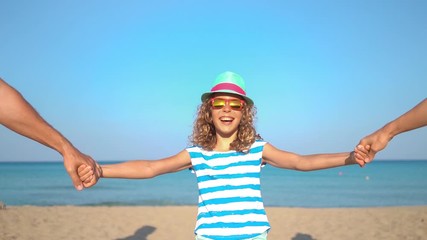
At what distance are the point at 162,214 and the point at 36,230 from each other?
435 cm

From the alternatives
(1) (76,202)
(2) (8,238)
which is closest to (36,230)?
(2) (8,238)

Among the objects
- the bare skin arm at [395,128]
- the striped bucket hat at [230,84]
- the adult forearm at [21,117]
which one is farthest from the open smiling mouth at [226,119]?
the adult forearm at [21,117]

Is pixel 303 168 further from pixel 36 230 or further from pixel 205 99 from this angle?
pixel 36 230

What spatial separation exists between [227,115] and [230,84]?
29 cm

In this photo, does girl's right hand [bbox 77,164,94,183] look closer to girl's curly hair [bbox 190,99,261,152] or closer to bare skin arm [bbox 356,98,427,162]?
girl's curly hair [bbox 190,99,261,152]

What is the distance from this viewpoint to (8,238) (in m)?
10.5

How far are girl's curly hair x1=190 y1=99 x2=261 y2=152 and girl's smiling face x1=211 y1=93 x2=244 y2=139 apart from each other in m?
0.10

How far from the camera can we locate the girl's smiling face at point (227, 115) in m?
4.28

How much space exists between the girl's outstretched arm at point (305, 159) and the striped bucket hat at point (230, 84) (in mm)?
555

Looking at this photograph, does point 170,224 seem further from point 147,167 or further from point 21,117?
point 21,117

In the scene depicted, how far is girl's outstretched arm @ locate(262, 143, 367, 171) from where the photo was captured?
4.16 metres

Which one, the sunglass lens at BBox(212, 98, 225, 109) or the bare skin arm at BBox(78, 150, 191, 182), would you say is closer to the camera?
the bare skin arm at BBox(78, 150, 191, 182)

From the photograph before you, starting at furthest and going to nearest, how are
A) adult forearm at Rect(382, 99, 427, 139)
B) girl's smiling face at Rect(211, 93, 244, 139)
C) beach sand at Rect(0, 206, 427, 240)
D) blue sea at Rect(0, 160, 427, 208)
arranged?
blue sea at Rect(0, 160, 427, 208), beach sand at Rect(0, 206, 427, 240), girl's smiling face at Rect(211, 93, 244, 139), adult forearm at Rect(382, 99, 427, 139)

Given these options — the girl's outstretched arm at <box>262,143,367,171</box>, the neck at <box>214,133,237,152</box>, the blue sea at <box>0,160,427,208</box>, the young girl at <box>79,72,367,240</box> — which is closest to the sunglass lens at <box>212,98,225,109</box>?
the young girl at <box>79,72,367,240</box>
